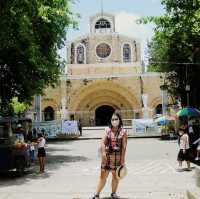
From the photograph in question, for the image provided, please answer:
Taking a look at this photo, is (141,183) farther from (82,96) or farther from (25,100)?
(82,96)

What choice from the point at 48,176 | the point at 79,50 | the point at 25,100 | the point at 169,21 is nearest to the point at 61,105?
the point at 79,50

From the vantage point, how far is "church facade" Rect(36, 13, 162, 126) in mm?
62750

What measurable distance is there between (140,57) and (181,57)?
3151 cm

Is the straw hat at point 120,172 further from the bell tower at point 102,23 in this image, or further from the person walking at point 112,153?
the bell tower at point 102,23

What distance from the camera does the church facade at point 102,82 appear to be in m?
62.8

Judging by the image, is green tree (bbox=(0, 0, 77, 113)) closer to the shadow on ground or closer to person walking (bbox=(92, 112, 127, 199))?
the shadow on ground

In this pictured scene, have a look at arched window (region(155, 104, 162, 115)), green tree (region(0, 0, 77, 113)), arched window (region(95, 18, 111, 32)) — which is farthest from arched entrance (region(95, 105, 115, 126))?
green tree (region(0, 0, 77, 113))

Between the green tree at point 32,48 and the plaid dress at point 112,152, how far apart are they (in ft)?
25.9

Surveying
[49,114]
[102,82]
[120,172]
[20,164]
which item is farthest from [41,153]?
[49,114]

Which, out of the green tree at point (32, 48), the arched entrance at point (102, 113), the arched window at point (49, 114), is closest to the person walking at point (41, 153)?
the green tree at point (32, 48)

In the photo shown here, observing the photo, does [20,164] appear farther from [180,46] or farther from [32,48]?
[180,46]

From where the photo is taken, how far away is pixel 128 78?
63.2 metres

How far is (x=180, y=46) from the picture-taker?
97.0 feet

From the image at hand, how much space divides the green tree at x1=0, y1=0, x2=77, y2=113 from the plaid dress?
7905 mm
